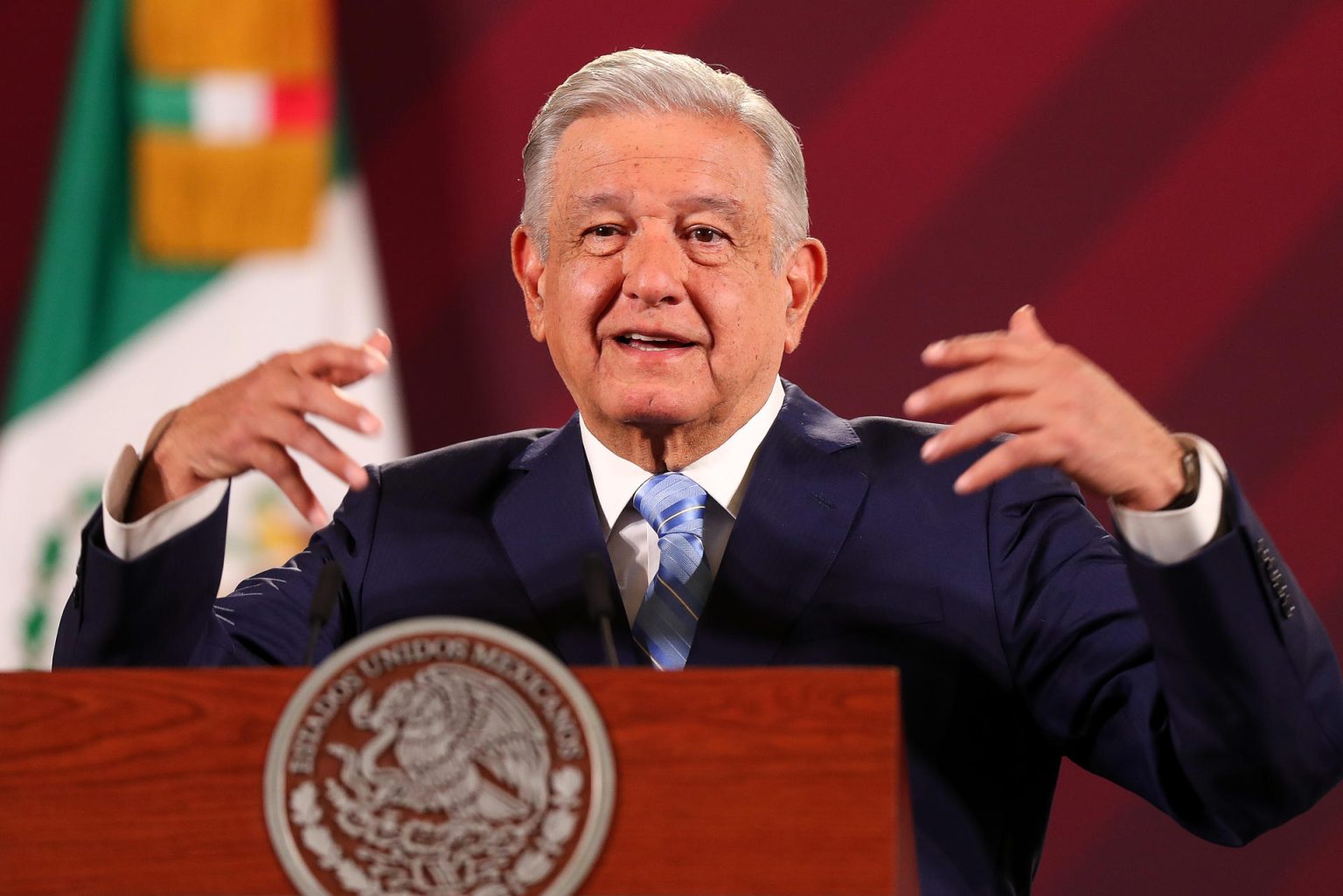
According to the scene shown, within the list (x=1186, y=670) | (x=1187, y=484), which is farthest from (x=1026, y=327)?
(x=1186, y=670)

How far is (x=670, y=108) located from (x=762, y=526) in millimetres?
542

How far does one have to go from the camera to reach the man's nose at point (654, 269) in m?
1.94

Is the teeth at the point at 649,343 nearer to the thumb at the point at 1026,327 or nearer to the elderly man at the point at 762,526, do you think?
the elderly man at the point at 762,526

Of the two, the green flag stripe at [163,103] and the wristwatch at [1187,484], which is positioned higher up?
the wristwatch at [1187,484]

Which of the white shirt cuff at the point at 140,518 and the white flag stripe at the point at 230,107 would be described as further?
the white flag stripe at the point at 230,107

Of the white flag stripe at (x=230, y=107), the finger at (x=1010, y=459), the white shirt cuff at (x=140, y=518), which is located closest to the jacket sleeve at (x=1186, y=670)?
the finger at (x=1010, y=459)

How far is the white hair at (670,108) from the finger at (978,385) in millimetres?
784

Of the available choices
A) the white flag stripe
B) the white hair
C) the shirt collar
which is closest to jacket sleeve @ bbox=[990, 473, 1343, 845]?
the shirt collar

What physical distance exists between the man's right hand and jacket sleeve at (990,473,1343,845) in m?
0.67

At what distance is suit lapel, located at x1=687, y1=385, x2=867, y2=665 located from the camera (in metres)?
1.75

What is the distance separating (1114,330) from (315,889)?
1.93 meters

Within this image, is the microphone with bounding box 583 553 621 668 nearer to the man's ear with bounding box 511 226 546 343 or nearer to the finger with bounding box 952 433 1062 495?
the finger with bounding box 952 433 1062 495

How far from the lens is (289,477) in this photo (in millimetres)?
1413

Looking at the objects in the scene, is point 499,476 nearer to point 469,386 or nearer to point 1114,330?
point 469,386
